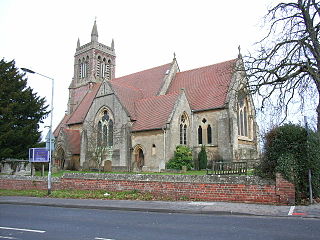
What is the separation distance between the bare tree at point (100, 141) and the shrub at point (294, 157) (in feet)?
63.9

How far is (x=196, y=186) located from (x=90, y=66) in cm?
3850

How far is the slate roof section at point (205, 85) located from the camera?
101 feet

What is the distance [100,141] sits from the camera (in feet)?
99.7

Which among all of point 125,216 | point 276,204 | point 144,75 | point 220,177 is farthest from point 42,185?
point 144,75

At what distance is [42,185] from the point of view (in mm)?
19000

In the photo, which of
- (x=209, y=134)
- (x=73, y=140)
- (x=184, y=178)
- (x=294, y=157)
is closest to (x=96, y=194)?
(x=184, y=178)

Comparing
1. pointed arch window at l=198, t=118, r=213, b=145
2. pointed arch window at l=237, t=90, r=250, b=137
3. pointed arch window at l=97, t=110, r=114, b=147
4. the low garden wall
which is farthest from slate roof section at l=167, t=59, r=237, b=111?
the low garden wall

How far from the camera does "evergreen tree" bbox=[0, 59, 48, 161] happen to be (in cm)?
2550

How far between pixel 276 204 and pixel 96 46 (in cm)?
4295

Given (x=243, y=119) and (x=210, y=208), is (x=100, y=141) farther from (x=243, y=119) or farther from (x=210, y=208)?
(x=210, y=208)

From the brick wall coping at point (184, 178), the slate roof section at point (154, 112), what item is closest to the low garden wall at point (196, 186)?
the brick wall coping at point (184, 178)

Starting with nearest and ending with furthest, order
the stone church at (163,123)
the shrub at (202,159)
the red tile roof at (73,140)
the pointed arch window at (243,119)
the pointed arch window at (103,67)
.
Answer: the shrub at (202,159) < the stone church at (163,123) < the pointed arch window at (243,119) < the red tile roof at (73,140) < the pointed arch window at (103,67)

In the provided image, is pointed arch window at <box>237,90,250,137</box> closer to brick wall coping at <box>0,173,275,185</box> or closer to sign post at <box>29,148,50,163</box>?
brick wall coping at <box>0,173,275,185</box>

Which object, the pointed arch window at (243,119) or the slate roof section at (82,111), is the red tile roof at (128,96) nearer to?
the slate roof section at (82,111)
